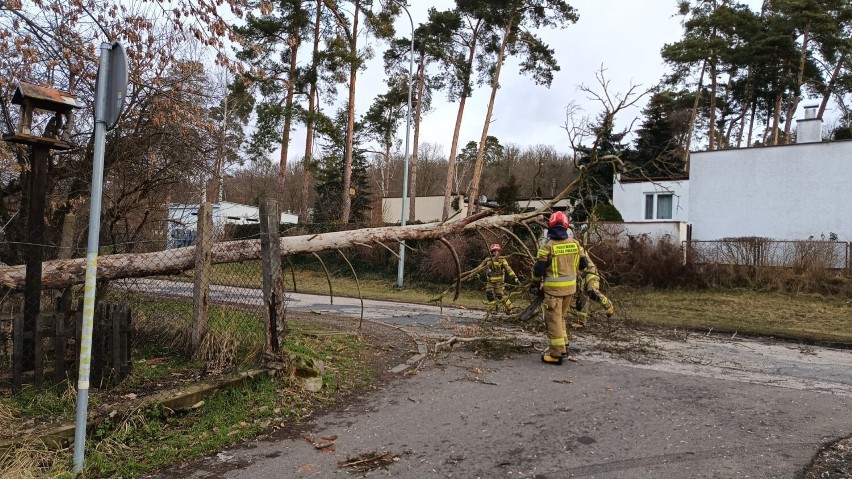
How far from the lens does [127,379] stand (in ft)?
17.6

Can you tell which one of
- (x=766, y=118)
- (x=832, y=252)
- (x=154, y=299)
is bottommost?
(x=154, y=299)

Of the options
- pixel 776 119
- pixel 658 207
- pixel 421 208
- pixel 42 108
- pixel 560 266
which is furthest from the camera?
pixel 421 208

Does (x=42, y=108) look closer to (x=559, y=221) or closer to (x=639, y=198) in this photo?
(x=559, y=221)

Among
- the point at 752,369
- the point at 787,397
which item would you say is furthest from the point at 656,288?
the point at 787,397

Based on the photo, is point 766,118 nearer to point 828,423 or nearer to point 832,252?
point 832,252

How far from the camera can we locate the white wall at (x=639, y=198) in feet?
78.0

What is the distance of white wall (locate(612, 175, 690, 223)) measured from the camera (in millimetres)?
23781

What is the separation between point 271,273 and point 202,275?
0.86 metres

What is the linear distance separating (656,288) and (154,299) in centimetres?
1541

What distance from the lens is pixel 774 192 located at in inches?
824

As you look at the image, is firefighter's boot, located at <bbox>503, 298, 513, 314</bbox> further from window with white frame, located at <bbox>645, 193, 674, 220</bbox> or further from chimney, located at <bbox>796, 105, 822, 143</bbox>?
chimney, located at <bbox>796, 105, 822, 143</bbox>

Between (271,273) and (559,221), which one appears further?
(559,221)

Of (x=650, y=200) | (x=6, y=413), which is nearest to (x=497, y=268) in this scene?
(x=6, y=413)

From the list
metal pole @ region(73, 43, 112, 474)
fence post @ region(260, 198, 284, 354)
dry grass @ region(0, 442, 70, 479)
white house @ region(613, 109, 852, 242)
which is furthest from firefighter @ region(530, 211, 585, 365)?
white house @ region(613, 109, 852, 242)
